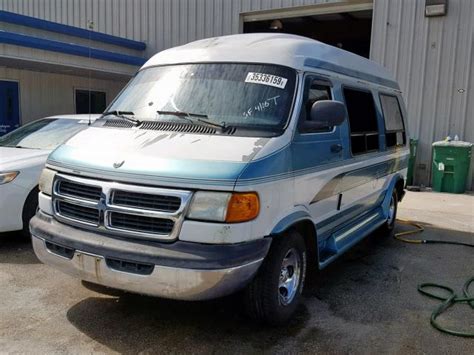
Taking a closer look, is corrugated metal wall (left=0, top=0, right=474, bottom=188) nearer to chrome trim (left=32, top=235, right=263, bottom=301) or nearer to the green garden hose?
the green garden hose

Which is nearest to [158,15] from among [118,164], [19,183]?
[19,183]

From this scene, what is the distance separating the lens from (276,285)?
3.60m

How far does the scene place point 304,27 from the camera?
→ 17.1 meters

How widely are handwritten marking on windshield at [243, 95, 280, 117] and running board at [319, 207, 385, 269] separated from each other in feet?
4.58

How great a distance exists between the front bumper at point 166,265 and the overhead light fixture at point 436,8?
10.1 meters

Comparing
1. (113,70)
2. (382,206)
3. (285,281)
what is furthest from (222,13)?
(285,281)

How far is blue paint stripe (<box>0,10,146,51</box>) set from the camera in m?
11.7

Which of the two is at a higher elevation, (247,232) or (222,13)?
(222,13)

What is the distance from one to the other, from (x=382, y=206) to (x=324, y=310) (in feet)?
8.07

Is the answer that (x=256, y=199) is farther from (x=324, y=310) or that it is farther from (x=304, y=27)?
(x=304, y=27)

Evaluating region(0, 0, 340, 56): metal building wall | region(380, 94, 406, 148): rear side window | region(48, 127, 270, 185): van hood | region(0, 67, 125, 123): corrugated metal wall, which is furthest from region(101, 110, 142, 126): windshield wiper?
region(0, 0, 340, 56): metal building wall

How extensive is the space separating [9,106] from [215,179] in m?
11.6

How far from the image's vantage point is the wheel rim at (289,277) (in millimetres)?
3835

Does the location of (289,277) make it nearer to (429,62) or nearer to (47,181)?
(47,181)
